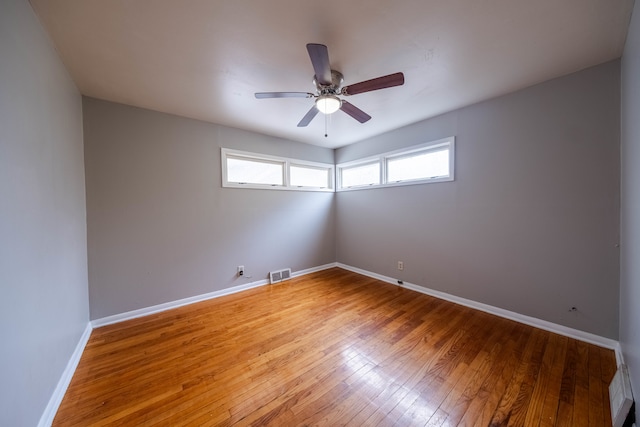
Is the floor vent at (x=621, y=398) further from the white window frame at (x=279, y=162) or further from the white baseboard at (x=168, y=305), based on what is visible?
the white window frame at (x=279, y=162)

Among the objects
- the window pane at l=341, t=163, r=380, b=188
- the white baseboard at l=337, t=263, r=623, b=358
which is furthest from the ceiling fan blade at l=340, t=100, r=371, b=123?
the white baseboard at l=337, t=263, r=623, b=358

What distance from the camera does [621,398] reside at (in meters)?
1.24

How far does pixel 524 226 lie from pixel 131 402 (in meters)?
3.56

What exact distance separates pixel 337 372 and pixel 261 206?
2441mm

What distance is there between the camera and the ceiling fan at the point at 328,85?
4.42ft

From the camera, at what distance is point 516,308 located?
227 cm

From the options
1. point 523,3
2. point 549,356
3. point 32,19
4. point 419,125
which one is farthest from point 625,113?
point 32,19

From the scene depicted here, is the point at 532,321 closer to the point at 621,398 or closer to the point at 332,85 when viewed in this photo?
the point at 621,398


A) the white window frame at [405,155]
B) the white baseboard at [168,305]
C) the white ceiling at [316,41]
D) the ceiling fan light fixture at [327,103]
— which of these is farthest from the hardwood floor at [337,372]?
the white ceiling at [316,41]

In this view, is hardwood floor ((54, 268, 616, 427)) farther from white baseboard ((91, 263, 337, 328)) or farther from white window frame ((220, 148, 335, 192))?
white window frame ((220, 148, 335, 192))

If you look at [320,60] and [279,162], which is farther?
[279,162]

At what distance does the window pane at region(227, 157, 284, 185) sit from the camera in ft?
10.4

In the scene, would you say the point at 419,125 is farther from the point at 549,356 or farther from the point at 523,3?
the point at 549,356

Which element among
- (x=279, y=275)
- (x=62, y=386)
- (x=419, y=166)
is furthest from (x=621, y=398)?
(x=62, y=386)
